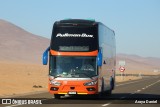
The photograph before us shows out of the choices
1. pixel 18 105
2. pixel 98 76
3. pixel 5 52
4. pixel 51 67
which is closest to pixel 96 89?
pixel 98 76

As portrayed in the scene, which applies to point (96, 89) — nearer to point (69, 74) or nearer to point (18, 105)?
point (69, 74)

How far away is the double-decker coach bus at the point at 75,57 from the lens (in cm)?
2488

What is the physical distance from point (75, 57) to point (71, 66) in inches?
19.4

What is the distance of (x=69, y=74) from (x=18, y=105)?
13.7 ft

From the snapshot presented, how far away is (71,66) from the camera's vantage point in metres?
25.2

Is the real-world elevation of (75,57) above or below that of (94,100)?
above

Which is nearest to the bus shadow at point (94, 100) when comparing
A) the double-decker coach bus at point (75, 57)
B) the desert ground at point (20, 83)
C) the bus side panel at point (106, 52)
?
the double-decker coach bus at point (75, 57)

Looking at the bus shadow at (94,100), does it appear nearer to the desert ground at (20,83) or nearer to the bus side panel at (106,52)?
the bus side panel at (106,52)

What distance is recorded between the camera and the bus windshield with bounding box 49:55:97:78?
25047 millimetres

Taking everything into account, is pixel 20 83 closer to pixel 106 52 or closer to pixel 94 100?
pixel 106 52

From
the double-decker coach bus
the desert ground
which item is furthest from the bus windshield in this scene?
the desert ground

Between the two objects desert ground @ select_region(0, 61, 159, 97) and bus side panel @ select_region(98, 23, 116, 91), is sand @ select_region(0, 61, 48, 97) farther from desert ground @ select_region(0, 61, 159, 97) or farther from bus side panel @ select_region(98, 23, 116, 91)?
bus side panel @ select_region(98, 23, 116, 91)

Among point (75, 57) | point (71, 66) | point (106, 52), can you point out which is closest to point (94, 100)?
point (71, 66)

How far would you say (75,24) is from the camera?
84.5ft
